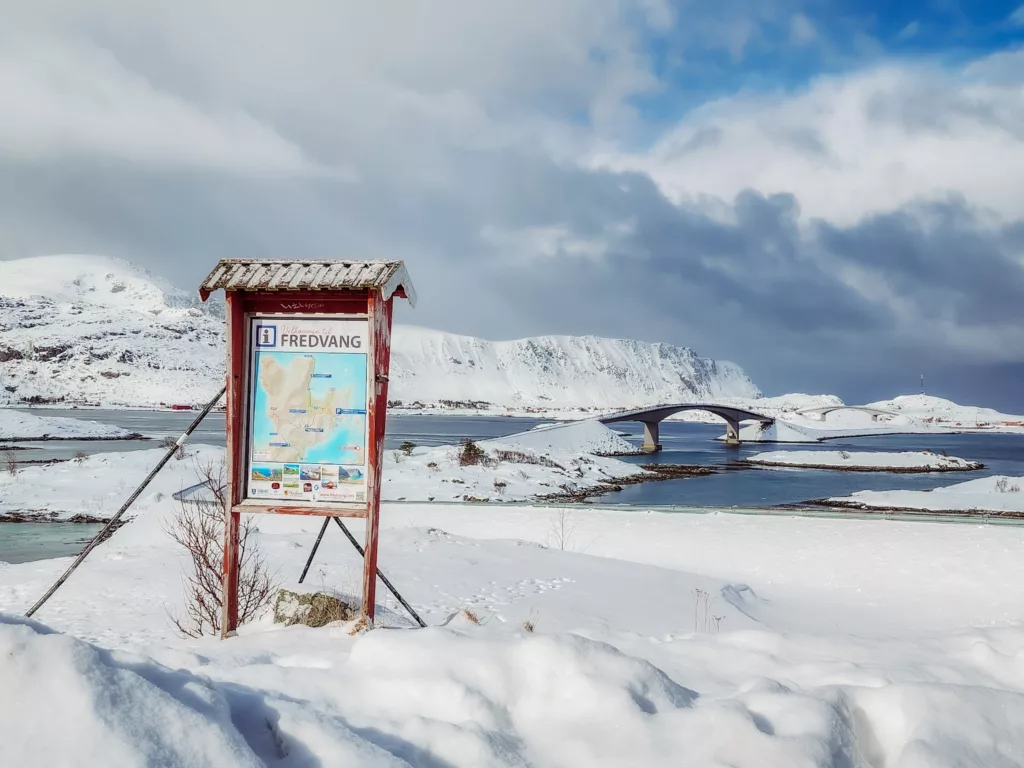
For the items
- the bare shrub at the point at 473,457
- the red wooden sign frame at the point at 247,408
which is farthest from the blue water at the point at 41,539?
the bare shrub at the point at 473,457

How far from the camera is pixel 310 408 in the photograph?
5809mm

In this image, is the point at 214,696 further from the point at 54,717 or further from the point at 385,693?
the point at 385,693

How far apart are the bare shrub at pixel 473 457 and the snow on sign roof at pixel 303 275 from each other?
29.3 meters

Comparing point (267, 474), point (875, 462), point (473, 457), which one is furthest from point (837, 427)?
point (267, 474)

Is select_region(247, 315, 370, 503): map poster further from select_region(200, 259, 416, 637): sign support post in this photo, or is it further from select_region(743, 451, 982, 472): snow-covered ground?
select_region(743, 451, 982, 472): snow-covered ground

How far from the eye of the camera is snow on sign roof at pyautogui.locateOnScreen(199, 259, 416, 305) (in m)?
5.56

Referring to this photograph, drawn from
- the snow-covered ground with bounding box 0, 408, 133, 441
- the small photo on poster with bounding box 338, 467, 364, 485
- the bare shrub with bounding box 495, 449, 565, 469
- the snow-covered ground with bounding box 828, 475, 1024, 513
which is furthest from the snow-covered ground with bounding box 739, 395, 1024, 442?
the small photo on poster with bounding box 338, 467, 364, 485

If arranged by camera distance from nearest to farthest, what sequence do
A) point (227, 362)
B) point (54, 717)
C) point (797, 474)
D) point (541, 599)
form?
point (54, 717), point (227, 362), point (541, 599), point (797, 474)

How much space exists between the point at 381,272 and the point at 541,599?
623 centimetres

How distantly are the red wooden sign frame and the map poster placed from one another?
8cm

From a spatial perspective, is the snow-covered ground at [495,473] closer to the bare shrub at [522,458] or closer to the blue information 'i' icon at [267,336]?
the bare shrub at [522,458]

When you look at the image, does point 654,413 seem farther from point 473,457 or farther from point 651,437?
point 473,457

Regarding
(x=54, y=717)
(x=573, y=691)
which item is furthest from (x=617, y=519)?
(x=54, y=717)

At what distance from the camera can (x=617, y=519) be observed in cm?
1791
